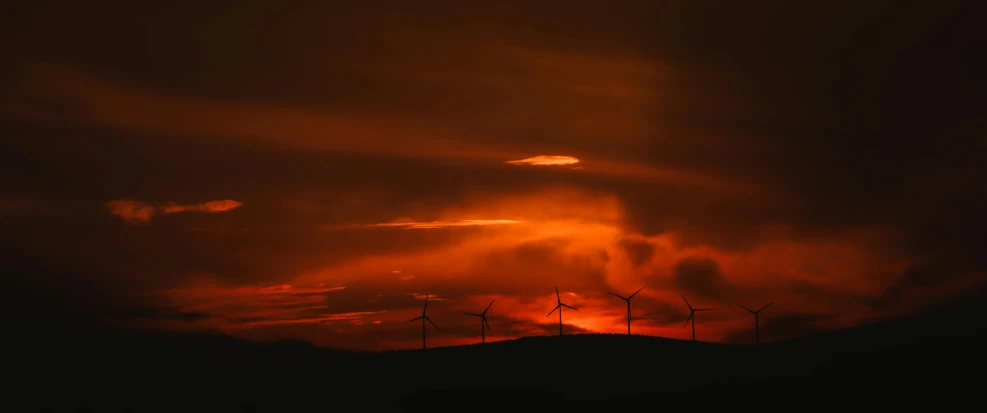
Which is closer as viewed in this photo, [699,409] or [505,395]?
[505,395]

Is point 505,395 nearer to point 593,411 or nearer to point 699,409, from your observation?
point 593,411

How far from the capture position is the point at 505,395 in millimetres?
180750

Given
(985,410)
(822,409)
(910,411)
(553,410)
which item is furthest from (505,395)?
(985,410)

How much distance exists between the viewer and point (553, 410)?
18500 cm

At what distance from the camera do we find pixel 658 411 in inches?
7864

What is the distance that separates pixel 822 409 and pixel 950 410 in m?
28.7

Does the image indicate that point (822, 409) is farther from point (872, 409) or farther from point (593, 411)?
point (593, 411)

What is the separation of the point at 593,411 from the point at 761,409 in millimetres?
35351

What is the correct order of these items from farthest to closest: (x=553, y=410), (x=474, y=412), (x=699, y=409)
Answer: (x=699, y=409), (x=553, y=410), (x=474, y=412)

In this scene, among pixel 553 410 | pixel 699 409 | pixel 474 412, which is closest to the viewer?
pixel 474 412

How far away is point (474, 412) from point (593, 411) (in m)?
38.6

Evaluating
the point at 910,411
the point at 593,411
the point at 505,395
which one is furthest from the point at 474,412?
the point at 910,411

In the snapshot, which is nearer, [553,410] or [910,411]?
[553,410]

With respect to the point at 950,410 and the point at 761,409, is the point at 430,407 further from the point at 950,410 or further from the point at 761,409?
the point at 950,410
